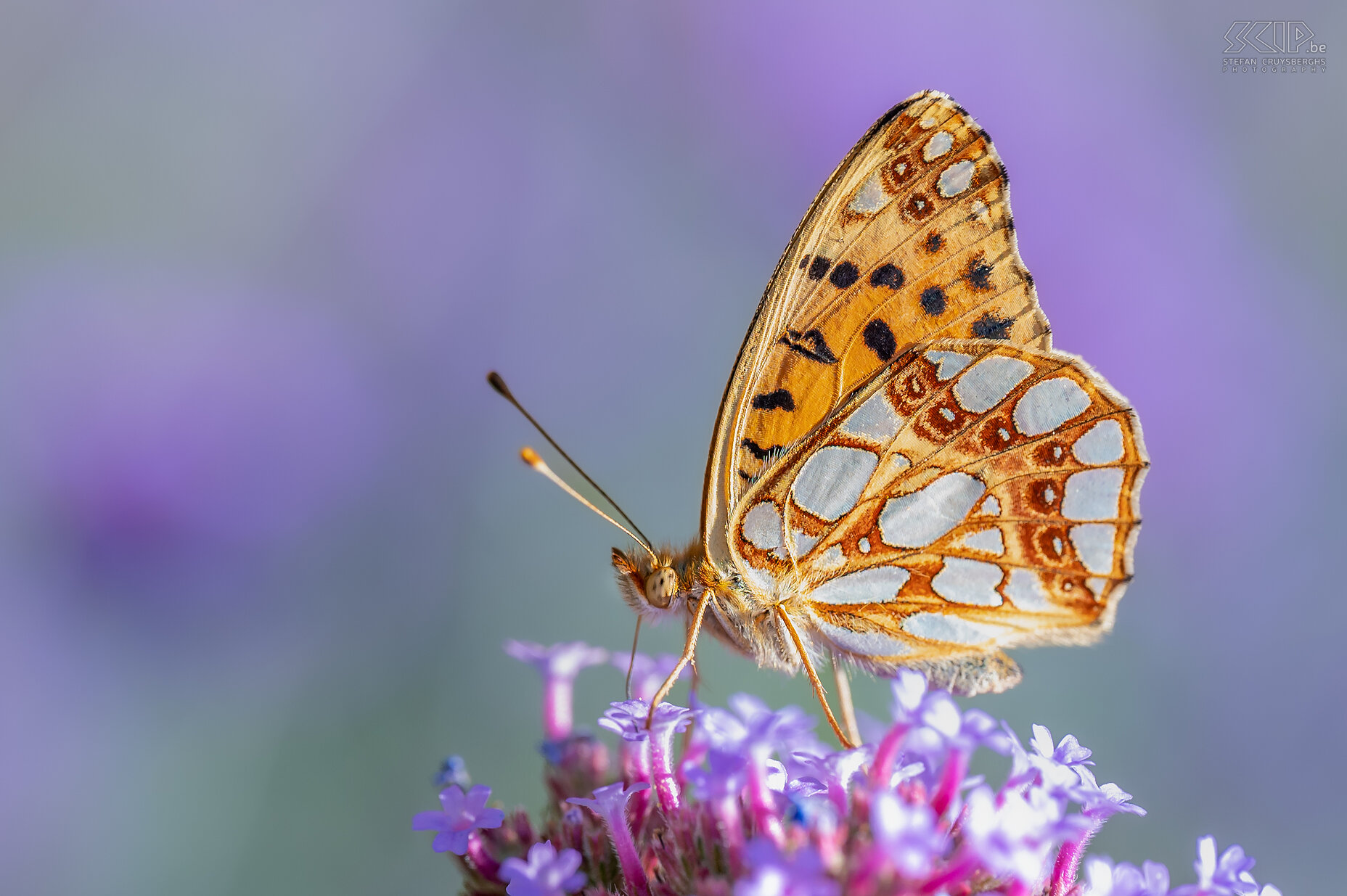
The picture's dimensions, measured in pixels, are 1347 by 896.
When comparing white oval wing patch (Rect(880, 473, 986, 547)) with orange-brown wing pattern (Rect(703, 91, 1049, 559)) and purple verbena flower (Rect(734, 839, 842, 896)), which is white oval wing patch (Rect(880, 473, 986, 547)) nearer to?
orange-brown wing pattern (Rect(703, 91, 1049, 559))

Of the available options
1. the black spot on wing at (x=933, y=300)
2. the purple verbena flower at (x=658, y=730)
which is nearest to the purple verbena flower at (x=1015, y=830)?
the purple verbena flower at (x=658, y=730)

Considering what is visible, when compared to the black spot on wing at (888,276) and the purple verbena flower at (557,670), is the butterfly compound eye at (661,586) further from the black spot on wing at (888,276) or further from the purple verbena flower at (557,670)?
the black spot on wing at (888,276)

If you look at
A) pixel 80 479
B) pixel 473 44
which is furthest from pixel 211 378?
pixel 473 44

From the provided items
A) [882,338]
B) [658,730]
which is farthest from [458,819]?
[882,338]

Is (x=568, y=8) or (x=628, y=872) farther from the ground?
(x=568, y=8)

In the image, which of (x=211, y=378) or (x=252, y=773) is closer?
(x=252, y=773)

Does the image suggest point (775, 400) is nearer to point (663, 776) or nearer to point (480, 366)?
point (663, 776)

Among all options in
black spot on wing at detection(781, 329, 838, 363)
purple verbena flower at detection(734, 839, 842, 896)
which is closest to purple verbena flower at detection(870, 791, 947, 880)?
purple verbena flower at detection(734, 839, 842, 896)

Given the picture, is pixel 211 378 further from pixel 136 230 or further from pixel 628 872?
pixel 628 872
